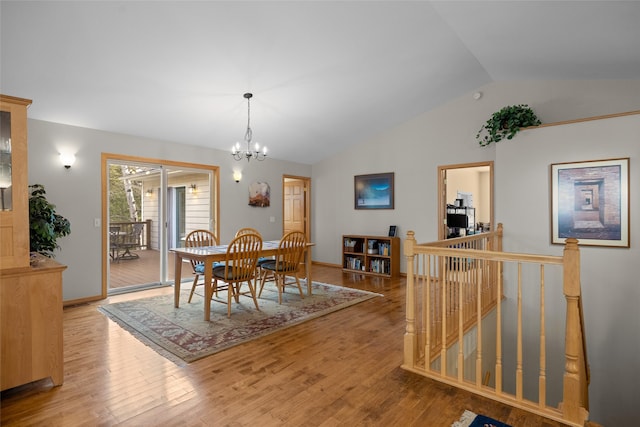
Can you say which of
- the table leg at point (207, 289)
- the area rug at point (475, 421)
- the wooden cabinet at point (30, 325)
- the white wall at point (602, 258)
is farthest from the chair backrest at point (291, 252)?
the white wall at point (602, 258)

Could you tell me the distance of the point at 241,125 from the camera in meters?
5.18

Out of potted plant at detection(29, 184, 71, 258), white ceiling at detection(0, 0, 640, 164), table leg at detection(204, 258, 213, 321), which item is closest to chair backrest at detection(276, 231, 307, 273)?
table leg at detection(204, 258, 213, 321)

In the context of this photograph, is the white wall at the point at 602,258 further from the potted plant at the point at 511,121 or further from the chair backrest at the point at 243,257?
the chair backrest at the point at 243,257

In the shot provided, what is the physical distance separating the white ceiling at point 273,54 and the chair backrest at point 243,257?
188 cm

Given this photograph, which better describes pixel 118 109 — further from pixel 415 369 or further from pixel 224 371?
pixel 415 369

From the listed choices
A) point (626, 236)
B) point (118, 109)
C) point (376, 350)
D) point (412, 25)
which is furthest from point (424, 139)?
point (118, 109)

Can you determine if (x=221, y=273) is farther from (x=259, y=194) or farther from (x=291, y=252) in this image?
(x=259, y=194)

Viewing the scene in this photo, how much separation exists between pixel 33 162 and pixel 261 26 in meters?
3.26

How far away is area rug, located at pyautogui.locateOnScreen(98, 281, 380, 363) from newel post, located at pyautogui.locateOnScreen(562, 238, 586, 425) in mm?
2332

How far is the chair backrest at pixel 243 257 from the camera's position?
366 cm

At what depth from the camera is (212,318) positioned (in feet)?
11.8

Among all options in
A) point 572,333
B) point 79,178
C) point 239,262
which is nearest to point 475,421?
point 572,333

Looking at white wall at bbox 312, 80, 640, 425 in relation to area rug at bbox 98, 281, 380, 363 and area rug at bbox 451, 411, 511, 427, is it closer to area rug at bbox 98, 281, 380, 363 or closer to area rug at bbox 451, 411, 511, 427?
area rug at bbox 98, 281, 380, 363

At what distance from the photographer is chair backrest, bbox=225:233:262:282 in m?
3.66
